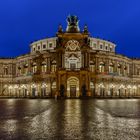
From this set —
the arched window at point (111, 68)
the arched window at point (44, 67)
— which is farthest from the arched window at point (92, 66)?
the arched window at point (44, 67)

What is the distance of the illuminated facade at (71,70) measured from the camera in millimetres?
83438

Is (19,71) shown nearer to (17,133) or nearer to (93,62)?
(93,62)

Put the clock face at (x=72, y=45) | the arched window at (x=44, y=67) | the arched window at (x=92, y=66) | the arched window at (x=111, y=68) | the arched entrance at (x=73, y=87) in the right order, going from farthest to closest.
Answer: the arched window at (x=111, y=68)
the arched window at (x=44, y=67)
the arched window at (x=92, y=66)
the clock face at (x=72, y=45)
the arched entrance at (x=73, y=87)

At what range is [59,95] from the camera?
267 ft

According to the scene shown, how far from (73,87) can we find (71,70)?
4.47 metres

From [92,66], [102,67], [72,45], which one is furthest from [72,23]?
[102,67]

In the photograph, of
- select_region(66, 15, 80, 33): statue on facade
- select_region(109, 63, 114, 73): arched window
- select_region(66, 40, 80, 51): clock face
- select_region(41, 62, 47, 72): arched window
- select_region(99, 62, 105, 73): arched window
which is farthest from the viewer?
select_region(109, 63, 114, 73): arched window

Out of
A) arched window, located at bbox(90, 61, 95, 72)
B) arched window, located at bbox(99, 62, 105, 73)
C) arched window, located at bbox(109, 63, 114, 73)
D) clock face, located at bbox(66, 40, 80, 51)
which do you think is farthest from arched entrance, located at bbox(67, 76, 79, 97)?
arched window, located at bbox(109, 63, 114, 73)

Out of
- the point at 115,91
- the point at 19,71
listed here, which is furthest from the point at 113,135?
the point at 19,71

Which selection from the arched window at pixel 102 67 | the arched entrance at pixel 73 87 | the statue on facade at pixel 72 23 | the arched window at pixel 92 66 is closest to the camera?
the arched entrance at pixel 73 87

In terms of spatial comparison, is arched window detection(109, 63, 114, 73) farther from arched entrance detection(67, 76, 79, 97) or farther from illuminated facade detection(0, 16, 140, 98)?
arched entrance detection(67, 76, 79, 97)

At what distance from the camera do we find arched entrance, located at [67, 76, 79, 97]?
273 ft

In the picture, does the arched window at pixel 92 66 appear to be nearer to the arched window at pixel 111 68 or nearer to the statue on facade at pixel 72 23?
the arched window at pixel 111 68

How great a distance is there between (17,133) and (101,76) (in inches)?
3192
